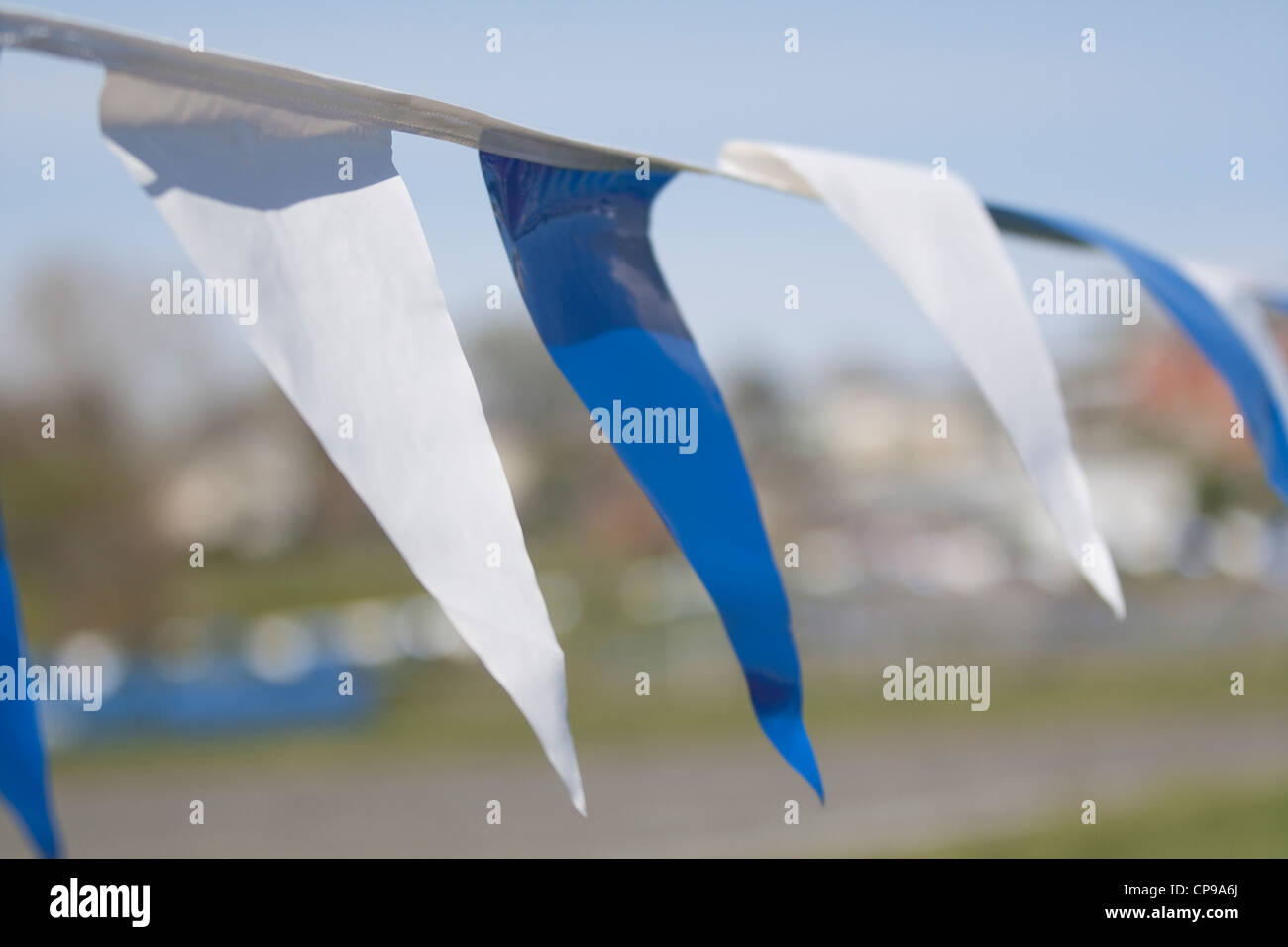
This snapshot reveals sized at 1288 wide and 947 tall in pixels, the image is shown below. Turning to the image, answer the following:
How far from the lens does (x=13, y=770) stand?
42.6 inches

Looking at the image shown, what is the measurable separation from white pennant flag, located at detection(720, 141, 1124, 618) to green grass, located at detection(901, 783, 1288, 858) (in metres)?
5.58

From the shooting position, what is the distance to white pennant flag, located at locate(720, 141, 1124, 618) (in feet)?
5.30

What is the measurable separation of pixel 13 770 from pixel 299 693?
14.6 metres

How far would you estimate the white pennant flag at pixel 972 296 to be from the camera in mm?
1614

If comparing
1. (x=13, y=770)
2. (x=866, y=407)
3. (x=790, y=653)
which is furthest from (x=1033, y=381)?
(x=866, y=407)

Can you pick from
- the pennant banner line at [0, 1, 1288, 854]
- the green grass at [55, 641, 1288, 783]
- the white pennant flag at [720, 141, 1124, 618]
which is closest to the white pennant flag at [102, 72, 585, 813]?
the pennant banner line at [0, 1, 1288, 854]

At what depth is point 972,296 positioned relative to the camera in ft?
5.54

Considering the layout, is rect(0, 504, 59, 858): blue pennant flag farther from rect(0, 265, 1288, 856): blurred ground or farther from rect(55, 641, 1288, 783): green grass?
rect(55, 641, 1288, 783): green grass

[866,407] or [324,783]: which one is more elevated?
[866,407]

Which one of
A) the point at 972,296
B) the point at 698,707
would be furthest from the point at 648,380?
the point at 698,707

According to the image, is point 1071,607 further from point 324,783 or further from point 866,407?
point 866,407

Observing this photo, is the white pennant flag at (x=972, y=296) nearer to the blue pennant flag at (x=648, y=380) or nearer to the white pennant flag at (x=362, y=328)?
the blue pennant flag at (x=648, y=380)

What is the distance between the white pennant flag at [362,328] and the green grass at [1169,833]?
20.4 ft

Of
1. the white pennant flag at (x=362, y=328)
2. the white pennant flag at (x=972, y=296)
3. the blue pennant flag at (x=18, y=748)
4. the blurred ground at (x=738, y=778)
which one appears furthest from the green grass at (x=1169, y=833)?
the blue pennant flag at (x=18, y=748)
